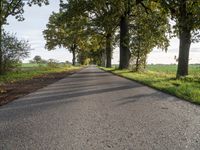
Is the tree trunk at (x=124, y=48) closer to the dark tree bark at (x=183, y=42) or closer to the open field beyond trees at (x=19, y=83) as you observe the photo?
the open field beyond trees at (x=19, y=83)

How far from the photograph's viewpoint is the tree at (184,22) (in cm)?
2117

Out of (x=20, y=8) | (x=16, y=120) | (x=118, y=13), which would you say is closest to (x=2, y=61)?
(x=20, y=8)

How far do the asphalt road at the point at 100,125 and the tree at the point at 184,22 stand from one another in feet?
38.1

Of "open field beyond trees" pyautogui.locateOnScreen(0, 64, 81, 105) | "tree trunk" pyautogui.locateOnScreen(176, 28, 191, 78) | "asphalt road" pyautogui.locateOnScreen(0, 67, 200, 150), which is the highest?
"tree trunk" pyautogui.locateOnScreen(176, 28, 191, 78)

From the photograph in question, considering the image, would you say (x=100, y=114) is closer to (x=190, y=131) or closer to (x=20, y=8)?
(x=190, y=131)

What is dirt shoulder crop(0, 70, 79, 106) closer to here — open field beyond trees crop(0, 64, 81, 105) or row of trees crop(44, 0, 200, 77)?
open field beyond trees crop(0, 64, 81, 105)

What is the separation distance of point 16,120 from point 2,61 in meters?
21.9

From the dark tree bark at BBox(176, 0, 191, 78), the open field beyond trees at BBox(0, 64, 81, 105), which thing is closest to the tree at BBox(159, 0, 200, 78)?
the dark tree bark at BBox(176, 0, 191, 78)

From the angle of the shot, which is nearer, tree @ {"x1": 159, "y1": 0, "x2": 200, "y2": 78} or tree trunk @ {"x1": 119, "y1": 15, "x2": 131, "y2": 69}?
tree @ {"x1": 159, "y1": 0, "x2": 200, "y2": 78}

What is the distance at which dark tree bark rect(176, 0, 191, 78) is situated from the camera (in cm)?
2206

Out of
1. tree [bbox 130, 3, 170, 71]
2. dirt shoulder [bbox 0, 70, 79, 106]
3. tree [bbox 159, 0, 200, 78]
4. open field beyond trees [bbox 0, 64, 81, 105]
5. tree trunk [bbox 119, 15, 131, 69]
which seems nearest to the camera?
dirt shoulder [bbox 0, 70, 79, 106]

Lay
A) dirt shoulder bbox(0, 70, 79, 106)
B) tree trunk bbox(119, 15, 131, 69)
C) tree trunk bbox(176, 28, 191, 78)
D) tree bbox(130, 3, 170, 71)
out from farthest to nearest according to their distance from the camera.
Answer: tree trunk bbox(119, 15, 131, 69) < tree bbox(130, 3, 170, 71) < tree trunk bbox(176, 28, 191, 78) < dirt shoulder bbox(0, 70, 79, 106)

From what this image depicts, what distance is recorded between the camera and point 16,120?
26.1 feet

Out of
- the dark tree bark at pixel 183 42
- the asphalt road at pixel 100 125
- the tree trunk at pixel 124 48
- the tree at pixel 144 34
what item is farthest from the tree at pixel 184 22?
the tree trunk at pixel 124 48
